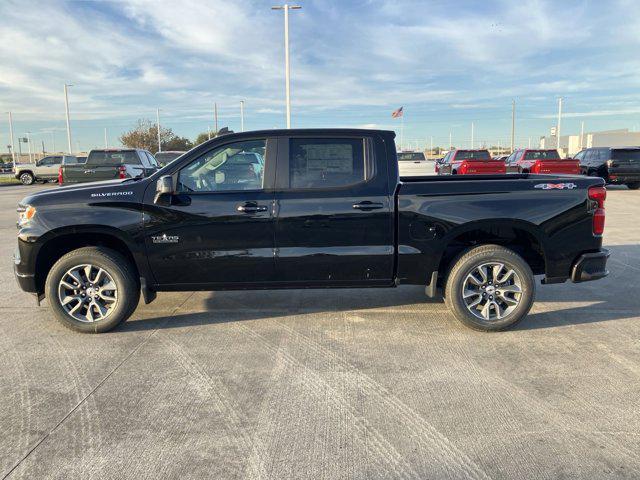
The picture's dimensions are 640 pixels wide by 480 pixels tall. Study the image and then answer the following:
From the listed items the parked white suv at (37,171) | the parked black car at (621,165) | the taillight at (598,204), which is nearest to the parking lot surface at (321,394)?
the taillight at (598,204)

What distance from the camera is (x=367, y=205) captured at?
4.62 m

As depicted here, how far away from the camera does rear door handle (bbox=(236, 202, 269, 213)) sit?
181 inches

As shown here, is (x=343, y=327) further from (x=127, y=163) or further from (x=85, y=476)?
(x=127, y=163)

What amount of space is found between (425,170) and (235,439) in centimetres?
2147

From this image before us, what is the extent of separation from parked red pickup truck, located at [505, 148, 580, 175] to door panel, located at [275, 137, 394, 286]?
14.0m

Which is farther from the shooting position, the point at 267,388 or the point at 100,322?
the point at 100,322

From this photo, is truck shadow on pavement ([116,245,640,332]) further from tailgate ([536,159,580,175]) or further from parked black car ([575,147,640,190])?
parked black car ([575,147,640,190])

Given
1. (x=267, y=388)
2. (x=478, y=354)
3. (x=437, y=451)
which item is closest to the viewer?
(x=437, y=451)

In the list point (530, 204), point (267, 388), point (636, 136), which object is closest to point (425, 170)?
point (530, 204)

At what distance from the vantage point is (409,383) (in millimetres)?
3695

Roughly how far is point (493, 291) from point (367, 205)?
4.74 feet

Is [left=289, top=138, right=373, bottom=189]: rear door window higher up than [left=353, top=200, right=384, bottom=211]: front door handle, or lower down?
higher up

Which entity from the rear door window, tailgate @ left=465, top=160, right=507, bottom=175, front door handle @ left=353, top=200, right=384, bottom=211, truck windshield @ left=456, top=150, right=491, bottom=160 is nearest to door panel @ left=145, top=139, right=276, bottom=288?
the rear door window

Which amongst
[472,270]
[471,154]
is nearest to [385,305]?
[472,270]
